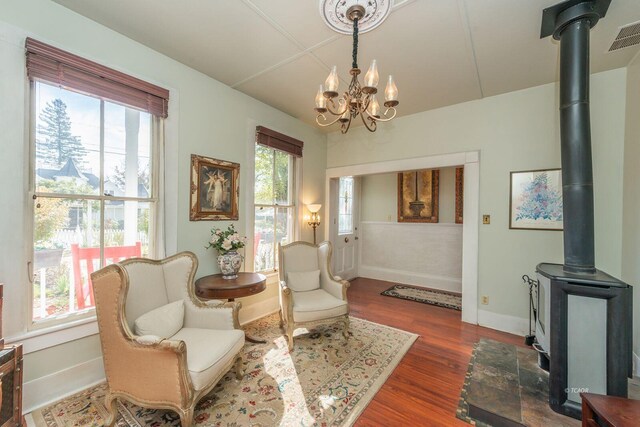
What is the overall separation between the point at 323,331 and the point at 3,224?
2825 millimetres

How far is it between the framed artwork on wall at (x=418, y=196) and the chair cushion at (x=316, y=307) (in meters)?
2.84

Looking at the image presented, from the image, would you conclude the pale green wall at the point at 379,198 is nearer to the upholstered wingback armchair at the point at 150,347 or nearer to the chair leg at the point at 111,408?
the upholstered wingback armchair at the point at 150,347

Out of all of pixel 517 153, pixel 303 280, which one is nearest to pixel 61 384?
pixel 303 280

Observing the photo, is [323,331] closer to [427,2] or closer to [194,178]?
[194,178]

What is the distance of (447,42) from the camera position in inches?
85.2

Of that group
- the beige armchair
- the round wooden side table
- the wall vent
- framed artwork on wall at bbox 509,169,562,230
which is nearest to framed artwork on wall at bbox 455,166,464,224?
framed artwork on wall at bbox 509,169,562,230

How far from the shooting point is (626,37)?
6.66 ft

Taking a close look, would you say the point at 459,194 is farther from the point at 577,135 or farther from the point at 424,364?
the point at 424,364

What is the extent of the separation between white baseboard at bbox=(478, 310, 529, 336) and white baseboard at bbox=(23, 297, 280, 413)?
401 cm

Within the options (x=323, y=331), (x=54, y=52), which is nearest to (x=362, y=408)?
(x=323, y=331)

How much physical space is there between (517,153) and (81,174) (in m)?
4.42

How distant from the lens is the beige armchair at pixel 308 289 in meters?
2.60

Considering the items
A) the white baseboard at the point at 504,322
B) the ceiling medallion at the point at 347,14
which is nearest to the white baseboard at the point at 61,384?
the ceiling medallion at the point at 347,14

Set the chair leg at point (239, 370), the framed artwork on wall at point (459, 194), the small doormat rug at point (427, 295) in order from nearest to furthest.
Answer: the chair leg at point (239, 370)
the small doormat rug at point (427, 295)
the framed artwork on wall at point (459, 194)
